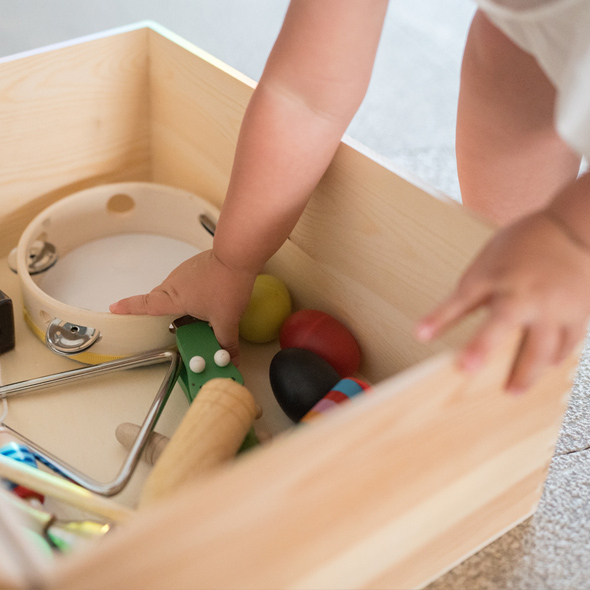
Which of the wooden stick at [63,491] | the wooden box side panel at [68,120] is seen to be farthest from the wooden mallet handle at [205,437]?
the wooden box side panel at [68,120]

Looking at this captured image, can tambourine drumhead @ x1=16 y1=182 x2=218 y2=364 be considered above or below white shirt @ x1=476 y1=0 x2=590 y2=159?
→ below

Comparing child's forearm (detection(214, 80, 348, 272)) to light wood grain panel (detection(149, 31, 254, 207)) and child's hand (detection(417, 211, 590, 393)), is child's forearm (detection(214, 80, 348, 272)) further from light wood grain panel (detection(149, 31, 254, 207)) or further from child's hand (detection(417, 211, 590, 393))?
child's hand (detection(417, 211, 590, 393))

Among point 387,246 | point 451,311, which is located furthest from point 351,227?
point 451,311

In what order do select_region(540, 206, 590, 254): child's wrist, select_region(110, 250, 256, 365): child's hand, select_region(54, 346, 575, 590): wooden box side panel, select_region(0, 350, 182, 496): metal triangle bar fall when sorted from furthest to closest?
select_region(110, 250, 256, 365): child's hand, select_region(0, 350, 182, 496): metal triangle bar, select_region(540, 206, 590, 254): child's wrist, select_region(54, 346, 575, 590): wooden box side panel

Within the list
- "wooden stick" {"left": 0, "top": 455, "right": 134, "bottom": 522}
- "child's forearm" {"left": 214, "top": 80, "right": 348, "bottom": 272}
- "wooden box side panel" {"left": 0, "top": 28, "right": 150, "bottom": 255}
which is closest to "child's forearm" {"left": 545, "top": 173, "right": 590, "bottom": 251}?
"child's forearm" {"left": 214, "top": 80, "right": 348, "bottom": 272}

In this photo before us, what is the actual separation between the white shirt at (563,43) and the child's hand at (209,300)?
0.32 metres

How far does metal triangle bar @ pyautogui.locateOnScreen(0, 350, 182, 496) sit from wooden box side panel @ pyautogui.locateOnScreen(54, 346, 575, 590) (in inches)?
7.8

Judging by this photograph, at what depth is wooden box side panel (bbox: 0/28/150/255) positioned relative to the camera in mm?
773

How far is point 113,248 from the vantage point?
2.73 feet

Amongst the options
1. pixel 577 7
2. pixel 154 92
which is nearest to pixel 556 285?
Result: pixel 577 7

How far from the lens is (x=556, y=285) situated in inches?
16.8

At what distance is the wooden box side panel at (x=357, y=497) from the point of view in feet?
1.09

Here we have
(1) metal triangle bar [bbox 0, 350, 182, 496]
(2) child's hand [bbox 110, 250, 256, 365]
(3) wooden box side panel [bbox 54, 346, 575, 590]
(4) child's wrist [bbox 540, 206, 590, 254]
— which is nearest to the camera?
(3) wooden box side panel [bbox 54, 346, 575, 590]

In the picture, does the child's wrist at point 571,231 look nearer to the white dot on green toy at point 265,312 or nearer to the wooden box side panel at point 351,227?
the wooden box side panel at point 351,227
